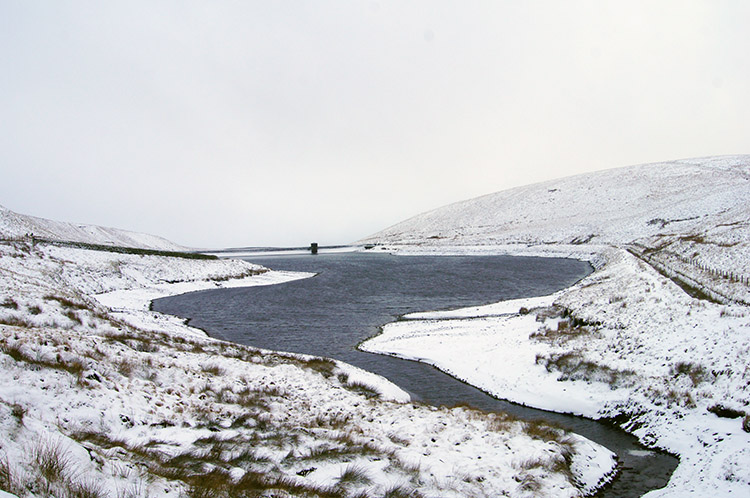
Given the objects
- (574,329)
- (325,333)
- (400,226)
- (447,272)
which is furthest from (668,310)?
(400,226)

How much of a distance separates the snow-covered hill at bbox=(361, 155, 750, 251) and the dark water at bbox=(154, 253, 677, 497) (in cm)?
3191

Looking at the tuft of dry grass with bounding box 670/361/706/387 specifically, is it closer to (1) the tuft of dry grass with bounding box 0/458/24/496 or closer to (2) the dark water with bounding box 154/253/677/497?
(2) the dark water with bounding box 154/253/677/497

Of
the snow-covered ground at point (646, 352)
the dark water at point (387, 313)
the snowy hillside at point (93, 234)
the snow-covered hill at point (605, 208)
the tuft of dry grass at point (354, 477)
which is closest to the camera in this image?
the tuft of dry grass at point (354, 477)

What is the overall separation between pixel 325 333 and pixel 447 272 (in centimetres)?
3709

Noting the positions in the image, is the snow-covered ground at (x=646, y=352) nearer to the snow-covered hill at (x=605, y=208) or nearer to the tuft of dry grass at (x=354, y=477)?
the tuft of dry grass at (x=354, y=477)

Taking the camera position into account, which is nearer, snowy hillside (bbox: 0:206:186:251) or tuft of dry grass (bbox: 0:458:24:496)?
tuft of dry grass (bbox: 0:458:24:496)

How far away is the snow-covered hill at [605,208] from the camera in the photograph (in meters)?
88.0

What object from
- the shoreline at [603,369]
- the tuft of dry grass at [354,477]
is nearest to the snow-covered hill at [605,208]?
the shoreline at [603,369]

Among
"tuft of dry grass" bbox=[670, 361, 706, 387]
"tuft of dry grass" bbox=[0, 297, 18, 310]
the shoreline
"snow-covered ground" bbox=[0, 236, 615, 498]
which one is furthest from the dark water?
"tuft of dry grass" bbox=[0, 297, 18, 310]

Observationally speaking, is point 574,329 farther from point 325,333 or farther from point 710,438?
point 325,333

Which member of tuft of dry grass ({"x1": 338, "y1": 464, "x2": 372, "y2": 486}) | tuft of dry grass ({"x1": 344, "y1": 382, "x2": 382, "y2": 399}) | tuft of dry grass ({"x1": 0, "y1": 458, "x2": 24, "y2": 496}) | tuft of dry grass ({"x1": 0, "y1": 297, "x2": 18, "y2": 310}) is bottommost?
tuft of dry grass ({"x1": 344, "y1": 382, "x2": 382, "y2": 399})

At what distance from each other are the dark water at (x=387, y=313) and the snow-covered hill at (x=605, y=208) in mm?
31913

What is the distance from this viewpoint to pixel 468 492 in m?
8.65

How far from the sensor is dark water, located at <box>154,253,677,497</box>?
13000 mm
